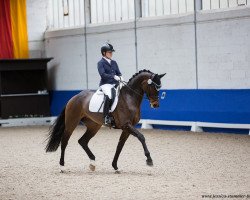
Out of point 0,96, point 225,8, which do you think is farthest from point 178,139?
point 0,96

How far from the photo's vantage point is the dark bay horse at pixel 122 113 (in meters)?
8.93

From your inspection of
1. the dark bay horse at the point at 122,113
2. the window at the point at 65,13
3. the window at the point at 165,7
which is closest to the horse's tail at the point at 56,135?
the dark bay horse at the point at 122,113

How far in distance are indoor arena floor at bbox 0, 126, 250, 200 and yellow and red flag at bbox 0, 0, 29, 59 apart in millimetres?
5952

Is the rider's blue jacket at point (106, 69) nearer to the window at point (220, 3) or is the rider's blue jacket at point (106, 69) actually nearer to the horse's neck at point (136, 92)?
the horse's neck at point (136, 92)

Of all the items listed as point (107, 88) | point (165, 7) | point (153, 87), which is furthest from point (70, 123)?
point (165, 7)

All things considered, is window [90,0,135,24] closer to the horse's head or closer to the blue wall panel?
the blue wall panel

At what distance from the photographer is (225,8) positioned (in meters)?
14.7

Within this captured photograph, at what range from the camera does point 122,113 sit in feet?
29.9

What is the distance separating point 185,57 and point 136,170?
22.5 ft

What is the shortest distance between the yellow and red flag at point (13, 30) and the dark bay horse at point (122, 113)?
10.5 metres

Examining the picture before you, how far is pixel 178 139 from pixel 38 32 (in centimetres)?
844

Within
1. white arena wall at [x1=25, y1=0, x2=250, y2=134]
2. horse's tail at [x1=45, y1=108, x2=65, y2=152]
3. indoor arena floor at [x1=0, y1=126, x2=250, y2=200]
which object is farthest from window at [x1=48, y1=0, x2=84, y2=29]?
horse's tail at [x1=45, y1=108, x2=65, y2=152]

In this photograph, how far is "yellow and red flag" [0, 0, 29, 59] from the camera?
65.1 feet

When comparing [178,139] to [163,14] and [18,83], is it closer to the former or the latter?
[163,14]
